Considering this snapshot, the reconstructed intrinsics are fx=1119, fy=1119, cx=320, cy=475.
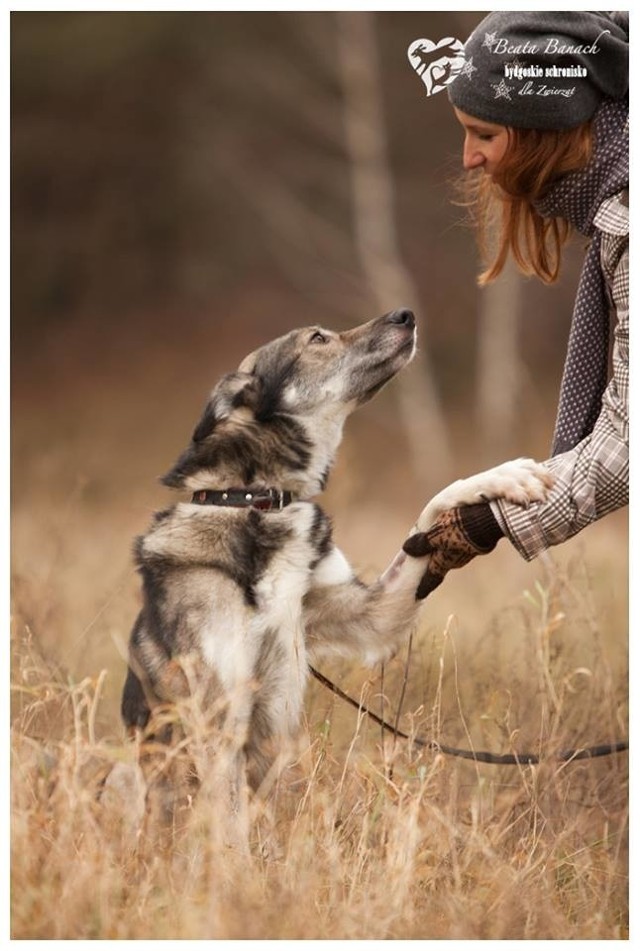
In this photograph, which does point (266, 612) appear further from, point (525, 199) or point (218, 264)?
point (218, 264)

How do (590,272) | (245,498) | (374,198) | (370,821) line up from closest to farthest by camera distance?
(370,821), (590,272), (245,498), (374,198)

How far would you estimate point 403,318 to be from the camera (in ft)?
12.8

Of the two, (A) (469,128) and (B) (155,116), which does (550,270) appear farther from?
(B) (155,116)

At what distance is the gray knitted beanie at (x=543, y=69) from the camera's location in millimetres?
3006

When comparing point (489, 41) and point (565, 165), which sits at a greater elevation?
point (489, 41)

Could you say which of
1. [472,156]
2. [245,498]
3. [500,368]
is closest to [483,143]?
[472,156]

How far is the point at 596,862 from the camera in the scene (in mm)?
3428

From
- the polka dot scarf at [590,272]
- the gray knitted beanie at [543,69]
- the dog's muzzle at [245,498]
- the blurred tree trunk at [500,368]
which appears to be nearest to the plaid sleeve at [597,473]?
the polka dot scarf at [590,272]

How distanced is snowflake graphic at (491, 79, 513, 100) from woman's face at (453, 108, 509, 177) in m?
0.09

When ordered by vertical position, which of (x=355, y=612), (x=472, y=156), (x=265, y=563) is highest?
(x=472, y=156)

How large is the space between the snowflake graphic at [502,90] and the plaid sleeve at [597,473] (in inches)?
16.4

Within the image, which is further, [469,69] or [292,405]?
[292,405]

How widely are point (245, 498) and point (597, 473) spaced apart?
1108mm

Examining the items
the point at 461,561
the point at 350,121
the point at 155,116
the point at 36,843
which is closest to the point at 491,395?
the point at 350,121
